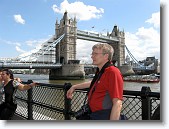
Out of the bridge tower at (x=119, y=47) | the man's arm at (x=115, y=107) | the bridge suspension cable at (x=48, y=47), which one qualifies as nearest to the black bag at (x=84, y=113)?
the man's arm at (x=115, y=107)

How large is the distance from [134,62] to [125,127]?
7475 cm

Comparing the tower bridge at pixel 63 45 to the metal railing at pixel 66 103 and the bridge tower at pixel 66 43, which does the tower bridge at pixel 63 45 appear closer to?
the bridge tower at pixel 66 43

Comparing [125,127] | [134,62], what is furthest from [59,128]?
[134,62]

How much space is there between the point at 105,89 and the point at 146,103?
54 centimetres

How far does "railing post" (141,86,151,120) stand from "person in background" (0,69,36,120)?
134 centimetres

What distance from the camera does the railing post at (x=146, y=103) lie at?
7.41ft

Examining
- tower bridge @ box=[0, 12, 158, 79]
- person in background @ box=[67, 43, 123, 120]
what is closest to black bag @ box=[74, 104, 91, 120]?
person in background @ box=[67, 43, 123, 120]

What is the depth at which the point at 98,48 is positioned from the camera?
206cm

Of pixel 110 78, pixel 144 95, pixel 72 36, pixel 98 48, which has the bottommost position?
pixel 144 95

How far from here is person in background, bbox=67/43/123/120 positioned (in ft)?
6.00

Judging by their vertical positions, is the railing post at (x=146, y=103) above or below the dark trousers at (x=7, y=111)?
above

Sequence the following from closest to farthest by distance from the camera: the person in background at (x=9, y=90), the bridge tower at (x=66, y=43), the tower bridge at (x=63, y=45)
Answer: the person in background at (x=9, y=90) < the tower bridge at (x=63, y=45) < the bridge tower at (x=66, y=43)

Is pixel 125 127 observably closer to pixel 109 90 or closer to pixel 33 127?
pixel 109 90

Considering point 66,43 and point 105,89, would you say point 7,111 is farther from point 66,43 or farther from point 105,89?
point 66,43
